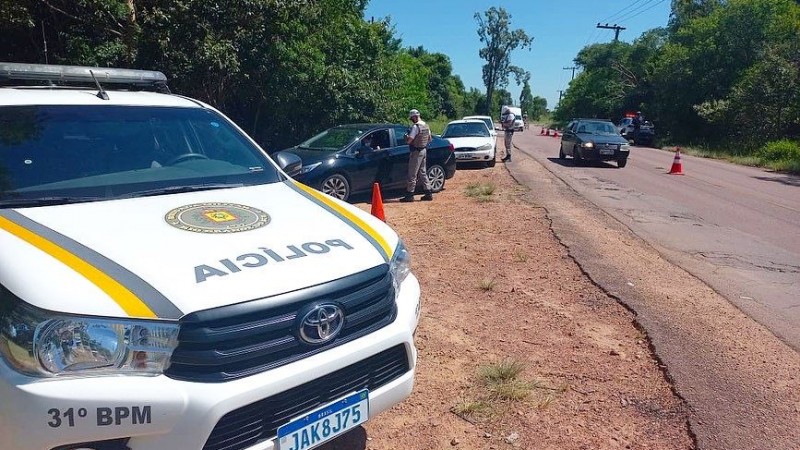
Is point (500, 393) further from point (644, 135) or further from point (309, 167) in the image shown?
point (644, 135)

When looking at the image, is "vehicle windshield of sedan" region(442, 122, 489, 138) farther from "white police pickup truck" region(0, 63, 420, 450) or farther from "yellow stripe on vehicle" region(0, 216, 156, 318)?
"yellow stripe on vehicle" region(0, 216, 156, 318)

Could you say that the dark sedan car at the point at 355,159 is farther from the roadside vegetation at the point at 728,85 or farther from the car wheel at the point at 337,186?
the roadside vegetation at the point at 728,85

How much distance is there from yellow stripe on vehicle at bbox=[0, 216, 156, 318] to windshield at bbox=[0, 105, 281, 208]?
554mm

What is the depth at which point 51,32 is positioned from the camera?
40.1 ft

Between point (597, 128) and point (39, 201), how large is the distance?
18033 millimetres

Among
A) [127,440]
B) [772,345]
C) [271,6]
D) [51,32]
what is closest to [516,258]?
[772,345]

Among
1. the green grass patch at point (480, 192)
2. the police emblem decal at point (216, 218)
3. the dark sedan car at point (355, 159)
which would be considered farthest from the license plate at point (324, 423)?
the green grass patch at point (480, 192)

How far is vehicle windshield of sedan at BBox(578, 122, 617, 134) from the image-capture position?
1830 centimetres

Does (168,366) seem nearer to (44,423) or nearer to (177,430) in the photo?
(177,430)

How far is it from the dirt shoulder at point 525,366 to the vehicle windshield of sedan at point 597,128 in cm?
1248

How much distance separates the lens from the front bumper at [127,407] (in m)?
1.90

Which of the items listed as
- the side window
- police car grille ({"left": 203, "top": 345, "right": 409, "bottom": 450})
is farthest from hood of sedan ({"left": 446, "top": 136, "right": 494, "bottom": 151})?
police car grille ({"left": 203, "top": 345, "right": 409, "bottom": 450})

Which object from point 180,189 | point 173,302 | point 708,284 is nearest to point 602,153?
point 708,284

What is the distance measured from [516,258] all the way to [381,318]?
13.5ft
